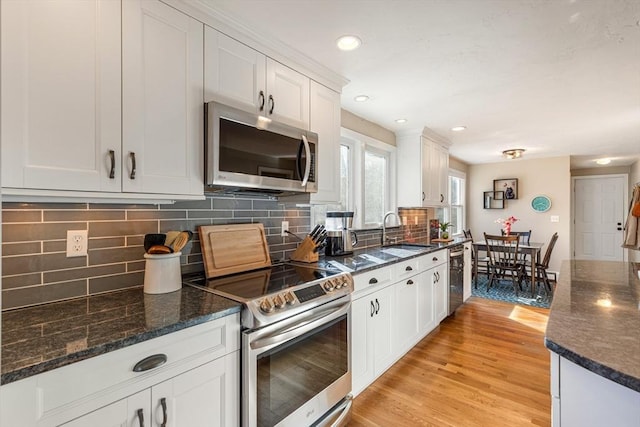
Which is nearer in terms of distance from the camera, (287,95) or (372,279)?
(287,95)

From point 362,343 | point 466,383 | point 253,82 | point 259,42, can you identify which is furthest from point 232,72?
point 466,383

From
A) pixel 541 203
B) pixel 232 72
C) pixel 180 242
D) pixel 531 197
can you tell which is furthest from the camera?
pixel 531 197

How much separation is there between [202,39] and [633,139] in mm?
5600

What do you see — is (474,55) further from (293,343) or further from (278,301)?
(293,343)

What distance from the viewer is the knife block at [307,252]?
2277mm

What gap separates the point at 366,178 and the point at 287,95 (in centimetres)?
171

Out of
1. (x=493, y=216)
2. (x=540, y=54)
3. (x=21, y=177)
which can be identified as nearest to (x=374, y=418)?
(x=21, y=177)

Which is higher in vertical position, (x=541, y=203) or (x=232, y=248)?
(x=541, y=203)

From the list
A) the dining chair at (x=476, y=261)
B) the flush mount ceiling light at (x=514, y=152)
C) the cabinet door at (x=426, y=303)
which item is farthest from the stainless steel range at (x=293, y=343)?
the flush mount ceiling light at (x=514, y=152)

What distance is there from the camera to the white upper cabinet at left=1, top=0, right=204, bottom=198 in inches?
41.6

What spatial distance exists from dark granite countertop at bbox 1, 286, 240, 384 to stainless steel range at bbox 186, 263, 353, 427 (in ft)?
0.50

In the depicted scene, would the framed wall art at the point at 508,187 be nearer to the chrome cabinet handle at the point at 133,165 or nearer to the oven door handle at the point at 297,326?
the oven door handle at the point at 297,326

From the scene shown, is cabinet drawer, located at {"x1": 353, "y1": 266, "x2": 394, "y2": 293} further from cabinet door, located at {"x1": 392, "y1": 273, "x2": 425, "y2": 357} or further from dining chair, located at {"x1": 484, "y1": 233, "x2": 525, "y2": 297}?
dining chair, located at {"x1": 484, "y1": 233, "x2": 525, "y2": 297}

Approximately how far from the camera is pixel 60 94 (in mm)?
1135
